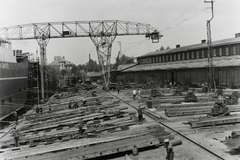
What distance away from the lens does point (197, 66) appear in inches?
1475

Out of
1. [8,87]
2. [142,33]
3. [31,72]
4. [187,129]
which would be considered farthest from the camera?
[31,72]

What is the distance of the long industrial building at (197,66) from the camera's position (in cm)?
3306

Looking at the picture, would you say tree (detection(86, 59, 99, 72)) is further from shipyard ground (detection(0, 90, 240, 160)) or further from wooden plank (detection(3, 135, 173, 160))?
wooden plank (detection(3, 135, 173, 160))

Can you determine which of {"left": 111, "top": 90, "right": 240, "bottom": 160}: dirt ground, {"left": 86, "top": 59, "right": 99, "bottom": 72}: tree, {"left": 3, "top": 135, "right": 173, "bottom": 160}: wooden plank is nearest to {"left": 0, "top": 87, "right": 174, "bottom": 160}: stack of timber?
{"left": 3, "top": 135, "right": 173, "bottom": 160}: wooden plank

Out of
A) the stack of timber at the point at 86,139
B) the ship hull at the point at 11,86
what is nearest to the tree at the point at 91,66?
the ship hull at the point at 11,86

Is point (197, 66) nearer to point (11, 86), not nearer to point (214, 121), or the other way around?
point (214, 121)

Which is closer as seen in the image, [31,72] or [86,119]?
[86,119]

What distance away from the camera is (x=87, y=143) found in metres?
11.7

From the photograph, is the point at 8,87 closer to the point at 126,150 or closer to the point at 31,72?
the point at 31,72

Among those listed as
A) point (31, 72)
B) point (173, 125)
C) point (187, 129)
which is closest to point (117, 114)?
point (173, 125)

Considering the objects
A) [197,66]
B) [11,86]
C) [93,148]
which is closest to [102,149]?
[93,148]

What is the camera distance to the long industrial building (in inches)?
1302

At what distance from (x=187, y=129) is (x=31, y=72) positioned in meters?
43.5

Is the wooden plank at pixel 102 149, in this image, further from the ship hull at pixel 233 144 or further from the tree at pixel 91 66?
the tree at pixel 91 66
